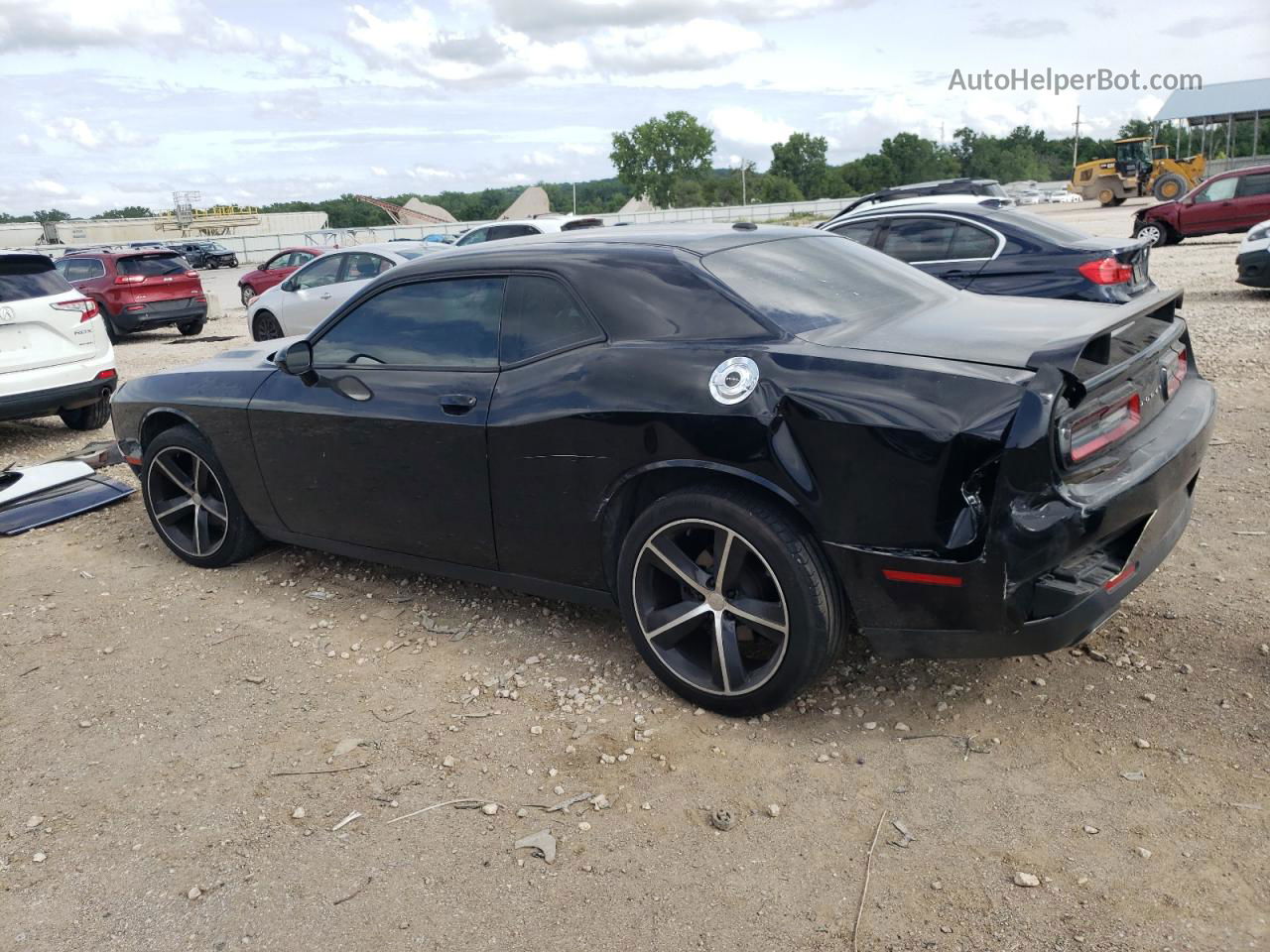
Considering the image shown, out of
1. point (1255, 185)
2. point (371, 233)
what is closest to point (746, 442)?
point (1255, 185)

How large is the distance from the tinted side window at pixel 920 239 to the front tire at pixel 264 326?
8.80 meters

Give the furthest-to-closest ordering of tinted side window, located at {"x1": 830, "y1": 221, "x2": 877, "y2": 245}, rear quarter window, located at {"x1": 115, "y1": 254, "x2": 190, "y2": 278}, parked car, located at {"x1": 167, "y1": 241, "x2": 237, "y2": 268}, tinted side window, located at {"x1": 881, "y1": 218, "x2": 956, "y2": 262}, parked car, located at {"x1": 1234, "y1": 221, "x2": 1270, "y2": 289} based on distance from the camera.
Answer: parked car, located at {"x1": 167, "y1": 241, "x2": 237, "y2": 268}
rear quarter window, located at {"x1": 115, "y1": 254, "x2": 190, "y2": 278}
parked car, located at {"x1": 1234, "y1": 221, "x2": 1270, "y2": 289}
tinted side window, located at {"x1": 830, "y1": 221, "x2": 877, "y2": 245}
tinted side window, located at {"x1": 881, "y1": 218, "x2": 956, "y2": 262}

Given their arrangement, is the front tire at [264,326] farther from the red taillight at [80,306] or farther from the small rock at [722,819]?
the small rock at [722,819]

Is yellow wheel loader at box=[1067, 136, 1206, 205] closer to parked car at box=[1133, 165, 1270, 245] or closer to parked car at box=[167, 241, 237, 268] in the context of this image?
parked car at box=[1133, 165, 1270, 245]

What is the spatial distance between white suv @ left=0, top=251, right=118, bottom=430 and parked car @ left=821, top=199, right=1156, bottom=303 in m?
6.76

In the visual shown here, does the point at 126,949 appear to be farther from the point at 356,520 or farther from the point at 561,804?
the point at 356,520

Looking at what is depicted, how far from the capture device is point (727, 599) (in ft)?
10.7

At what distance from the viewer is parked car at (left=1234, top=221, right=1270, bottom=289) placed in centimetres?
1162

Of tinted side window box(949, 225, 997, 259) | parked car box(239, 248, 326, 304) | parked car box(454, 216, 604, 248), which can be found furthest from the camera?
parked car box(239, 248, 326, 304)

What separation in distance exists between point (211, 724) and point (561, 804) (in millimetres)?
1449

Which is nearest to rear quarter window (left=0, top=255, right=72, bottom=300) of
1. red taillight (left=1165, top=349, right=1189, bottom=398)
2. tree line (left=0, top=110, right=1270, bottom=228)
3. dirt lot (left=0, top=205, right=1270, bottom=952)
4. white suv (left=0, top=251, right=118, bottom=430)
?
white suv (left=0, top=251, right=118, bottom=430)

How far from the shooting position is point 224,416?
187 inches

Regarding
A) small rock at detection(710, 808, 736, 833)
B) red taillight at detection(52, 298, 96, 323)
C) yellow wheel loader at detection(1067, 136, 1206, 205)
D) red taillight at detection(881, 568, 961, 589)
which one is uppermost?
yellow wheel loader at detection(1067, 136, 1206, 205)

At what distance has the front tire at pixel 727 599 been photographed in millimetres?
3086
